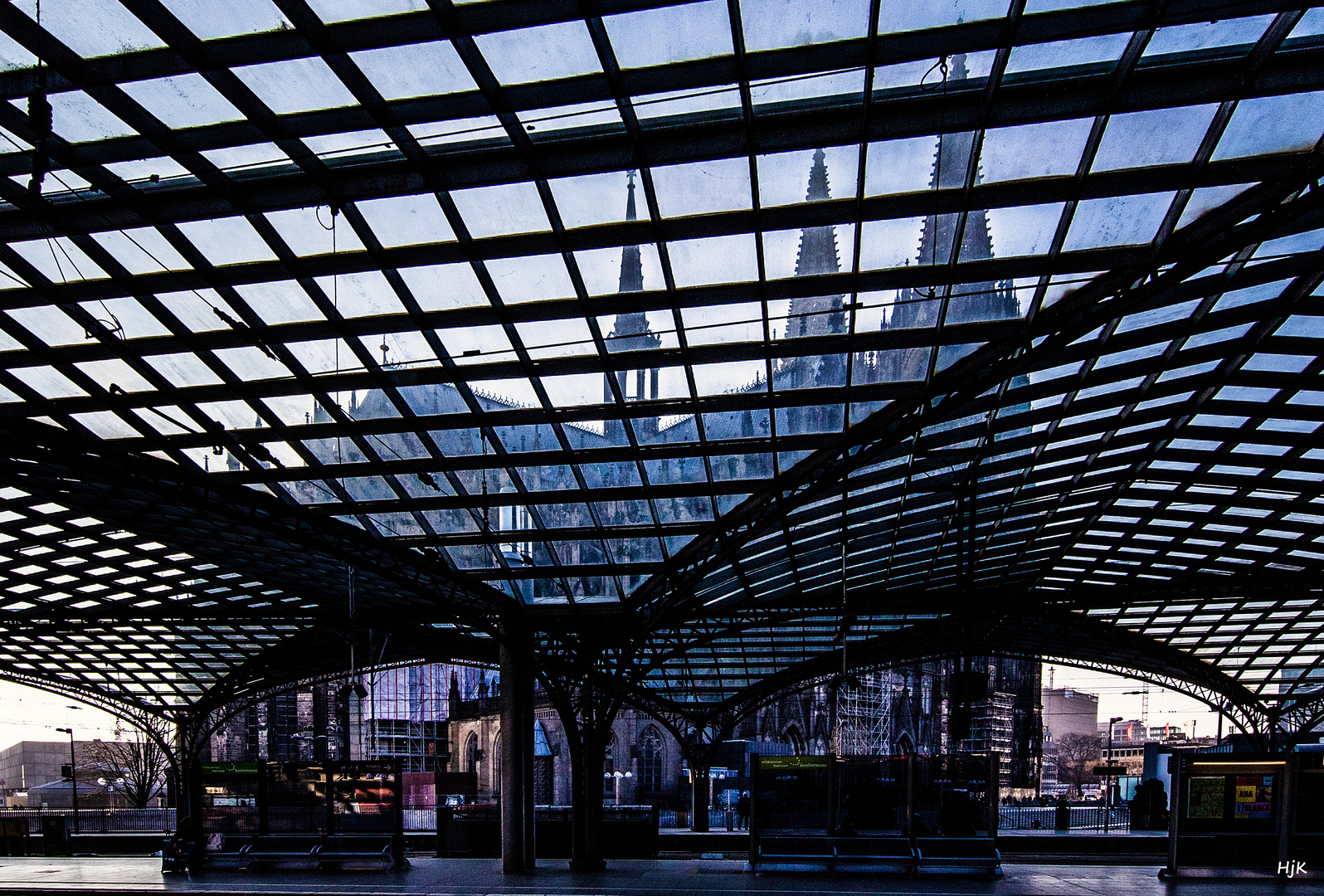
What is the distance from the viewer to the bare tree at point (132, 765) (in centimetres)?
7406

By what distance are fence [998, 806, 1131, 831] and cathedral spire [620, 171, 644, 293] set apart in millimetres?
35835

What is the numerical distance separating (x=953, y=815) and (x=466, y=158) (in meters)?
19.3

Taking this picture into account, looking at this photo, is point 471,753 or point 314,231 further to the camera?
point 471,753

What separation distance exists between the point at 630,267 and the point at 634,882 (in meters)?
15.8

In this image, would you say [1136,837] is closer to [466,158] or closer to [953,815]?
[953,815]

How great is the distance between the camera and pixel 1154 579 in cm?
4400

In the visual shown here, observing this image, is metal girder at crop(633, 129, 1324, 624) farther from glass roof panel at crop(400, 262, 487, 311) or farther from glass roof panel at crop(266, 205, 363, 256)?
glass roof panel at crop(266, 205, 363, 256)

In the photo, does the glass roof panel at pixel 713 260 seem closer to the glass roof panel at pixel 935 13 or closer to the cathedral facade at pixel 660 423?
the cathedral facade at pixel 660 423

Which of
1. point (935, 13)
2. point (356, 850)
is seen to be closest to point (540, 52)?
point (935, 13)

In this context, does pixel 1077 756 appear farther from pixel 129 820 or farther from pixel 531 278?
pixel 531 278

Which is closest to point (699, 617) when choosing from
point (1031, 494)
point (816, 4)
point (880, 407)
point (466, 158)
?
point (1031, 494)

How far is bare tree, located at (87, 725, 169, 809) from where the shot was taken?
7406 centimetres

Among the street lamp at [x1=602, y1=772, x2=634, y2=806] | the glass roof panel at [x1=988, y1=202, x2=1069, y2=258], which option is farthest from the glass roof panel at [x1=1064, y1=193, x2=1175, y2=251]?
the street lamp at [x1=602, y1=772, x2=634, y2=806]

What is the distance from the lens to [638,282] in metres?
18.0
